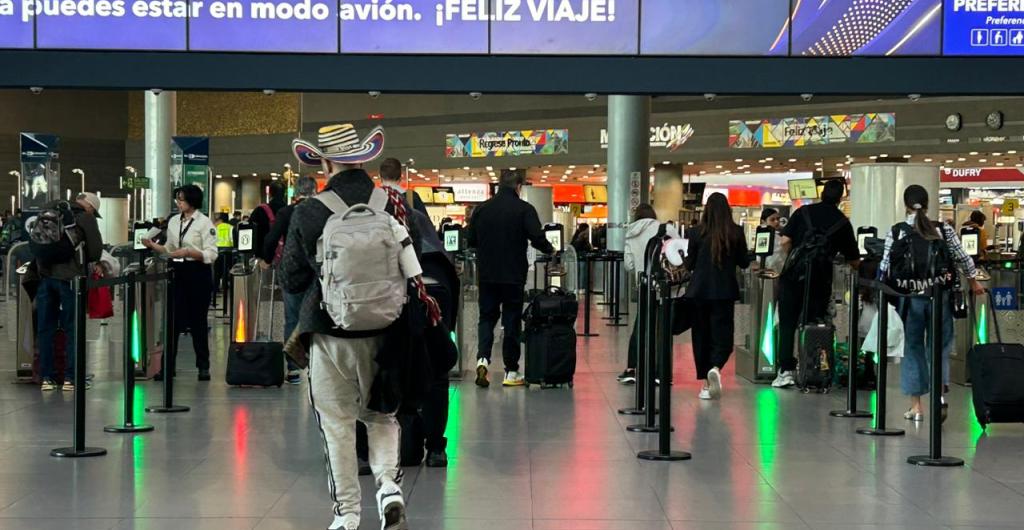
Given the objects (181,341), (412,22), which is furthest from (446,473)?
(181,341)

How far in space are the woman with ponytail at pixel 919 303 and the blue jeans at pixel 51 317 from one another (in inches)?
235

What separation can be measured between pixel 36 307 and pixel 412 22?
3748mm

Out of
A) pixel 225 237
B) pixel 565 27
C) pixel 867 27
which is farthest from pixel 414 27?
pixel 225 237

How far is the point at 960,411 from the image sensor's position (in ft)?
30.2

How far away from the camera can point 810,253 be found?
10.2m

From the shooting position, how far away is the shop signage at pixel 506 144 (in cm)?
3991

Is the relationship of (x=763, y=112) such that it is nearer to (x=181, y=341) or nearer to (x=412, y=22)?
(x=181, y=341)

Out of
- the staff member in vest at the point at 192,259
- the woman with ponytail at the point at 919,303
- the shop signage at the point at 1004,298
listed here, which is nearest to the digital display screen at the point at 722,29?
the woman with ponytail at the point at 919,303

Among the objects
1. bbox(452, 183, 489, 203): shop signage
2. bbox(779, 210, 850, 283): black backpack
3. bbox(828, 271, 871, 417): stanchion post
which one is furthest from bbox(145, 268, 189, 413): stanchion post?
bbox(452, 183, 489, 203): shop signage

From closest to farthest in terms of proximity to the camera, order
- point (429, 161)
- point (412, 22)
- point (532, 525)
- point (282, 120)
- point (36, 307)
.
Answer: point (532, 525) < point (412, 22) < point (36, 307) < point (429, 161) < point (282, 120)

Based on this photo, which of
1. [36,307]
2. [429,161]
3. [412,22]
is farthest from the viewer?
[429,161]

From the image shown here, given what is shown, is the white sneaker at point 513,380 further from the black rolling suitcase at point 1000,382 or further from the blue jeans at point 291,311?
the black rolling suitcase at point 1000,382

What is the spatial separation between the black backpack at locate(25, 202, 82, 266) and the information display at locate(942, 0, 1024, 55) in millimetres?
6424

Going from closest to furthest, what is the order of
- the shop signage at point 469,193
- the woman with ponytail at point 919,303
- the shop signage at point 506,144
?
the woman with ponytail at point 919,303
the shop signage at point 506,144
the shop signage at point 469,193
